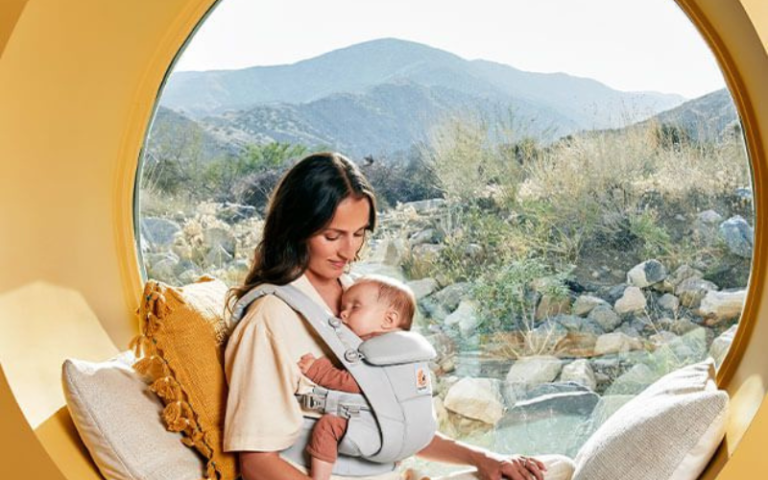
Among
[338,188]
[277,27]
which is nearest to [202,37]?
[277,27]

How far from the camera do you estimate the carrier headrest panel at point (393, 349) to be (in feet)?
8.34

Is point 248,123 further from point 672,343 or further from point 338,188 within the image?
point 672,343

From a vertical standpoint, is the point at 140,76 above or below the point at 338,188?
above

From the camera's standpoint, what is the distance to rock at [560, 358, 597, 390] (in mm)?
3225

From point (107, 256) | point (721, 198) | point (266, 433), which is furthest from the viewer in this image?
point (107, 256)

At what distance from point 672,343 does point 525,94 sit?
800mm

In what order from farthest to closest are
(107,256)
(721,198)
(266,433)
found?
(107,256), (721,198), (266,433)

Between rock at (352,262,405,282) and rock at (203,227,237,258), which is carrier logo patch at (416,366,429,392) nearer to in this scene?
rock at (352,262,405,282)

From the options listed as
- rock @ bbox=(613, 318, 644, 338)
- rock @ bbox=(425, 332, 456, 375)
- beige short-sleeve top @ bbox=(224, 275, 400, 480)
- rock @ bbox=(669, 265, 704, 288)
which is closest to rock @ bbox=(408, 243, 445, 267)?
rock @ bbox=(425, 332, 456, 375)

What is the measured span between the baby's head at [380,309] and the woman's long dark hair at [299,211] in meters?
0.17

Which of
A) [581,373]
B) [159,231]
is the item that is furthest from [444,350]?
[159,231]

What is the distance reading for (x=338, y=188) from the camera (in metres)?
2.65

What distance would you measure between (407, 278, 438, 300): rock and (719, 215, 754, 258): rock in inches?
32.3

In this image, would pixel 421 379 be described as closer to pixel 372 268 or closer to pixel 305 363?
pixel 305 363
